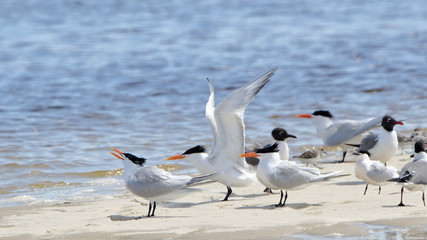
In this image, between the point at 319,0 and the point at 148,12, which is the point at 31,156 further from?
the point at 319,0

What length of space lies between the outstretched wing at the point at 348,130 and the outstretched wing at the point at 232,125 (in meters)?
2.33

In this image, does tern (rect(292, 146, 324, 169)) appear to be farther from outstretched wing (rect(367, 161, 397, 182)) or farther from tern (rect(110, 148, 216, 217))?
tern (rect(110, 148, 216, 217))

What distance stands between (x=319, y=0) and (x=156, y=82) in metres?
17.4

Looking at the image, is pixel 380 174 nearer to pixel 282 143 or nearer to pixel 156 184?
pixel 282 143

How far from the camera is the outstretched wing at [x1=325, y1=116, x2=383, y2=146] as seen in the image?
951 cm

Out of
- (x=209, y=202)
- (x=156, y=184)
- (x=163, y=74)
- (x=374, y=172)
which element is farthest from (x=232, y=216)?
(x=163, y=74)

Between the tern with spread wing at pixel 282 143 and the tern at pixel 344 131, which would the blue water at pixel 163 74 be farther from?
the tern with spread wing at pixel 282 143

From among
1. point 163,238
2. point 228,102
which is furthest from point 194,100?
point 163,238

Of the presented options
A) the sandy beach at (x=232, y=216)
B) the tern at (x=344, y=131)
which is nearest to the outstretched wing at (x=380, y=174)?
the sandy beach at (x=232, y=216)

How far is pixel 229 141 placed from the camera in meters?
7.58

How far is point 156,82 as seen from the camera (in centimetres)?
1547

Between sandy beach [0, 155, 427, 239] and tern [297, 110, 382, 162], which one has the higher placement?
tern [297, 110, 382, 162]

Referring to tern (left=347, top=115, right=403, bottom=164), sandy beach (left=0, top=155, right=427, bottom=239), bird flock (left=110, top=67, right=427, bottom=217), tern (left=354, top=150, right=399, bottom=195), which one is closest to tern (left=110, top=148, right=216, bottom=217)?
bird flock (left=110, top=67, right=427, bottom=217)

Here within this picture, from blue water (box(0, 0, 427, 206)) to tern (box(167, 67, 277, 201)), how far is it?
3.47ft
